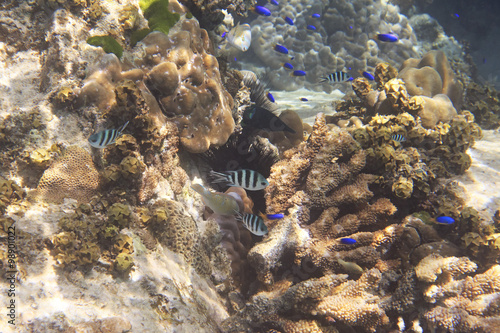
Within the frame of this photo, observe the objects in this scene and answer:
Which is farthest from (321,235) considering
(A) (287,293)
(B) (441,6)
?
(B) (441,6)

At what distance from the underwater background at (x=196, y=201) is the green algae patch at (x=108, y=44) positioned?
2 cm

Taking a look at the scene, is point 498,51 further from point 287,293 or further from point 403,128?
point 287,293

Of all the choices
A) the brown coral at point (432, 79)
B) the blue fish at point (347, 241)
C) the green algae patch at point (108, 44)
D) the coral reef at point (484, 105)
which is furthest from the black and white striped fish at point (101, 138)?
the coral reef at point (484, 105)

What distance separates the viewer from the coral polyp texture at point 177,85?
10.3 ft

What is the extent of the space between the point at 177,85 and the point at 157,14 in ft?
4.16

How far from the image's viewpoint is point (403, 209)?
363cm

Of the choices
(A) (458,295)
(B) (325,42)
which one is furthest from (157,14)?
(B) (325,42)

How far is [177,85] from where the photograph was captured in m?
3.57

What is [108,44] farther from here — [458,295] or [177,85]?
[458,295]

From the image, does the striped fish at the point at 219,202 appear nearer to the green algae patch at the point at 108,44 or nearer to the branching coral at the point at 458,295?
the green algae patch at the point at 108,44

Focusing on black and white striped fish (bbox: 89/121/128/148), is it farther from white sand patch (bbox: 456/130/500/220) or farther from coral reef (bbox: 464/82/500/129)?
coral reef (bbox: 464/82/500/129)

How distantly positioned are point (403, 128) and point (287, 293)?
10.5ft

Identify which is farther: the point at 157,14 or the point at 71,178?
the point at 157,14

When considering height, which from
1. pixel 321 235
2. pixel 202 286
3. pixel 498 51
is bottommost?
pixel 202 286
